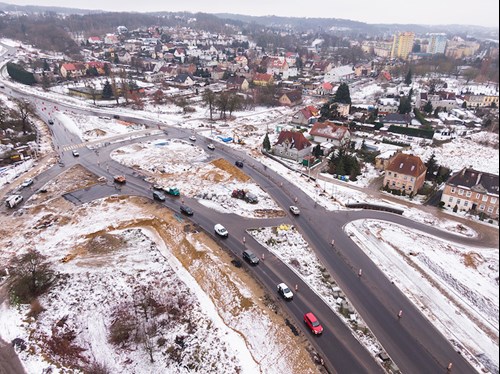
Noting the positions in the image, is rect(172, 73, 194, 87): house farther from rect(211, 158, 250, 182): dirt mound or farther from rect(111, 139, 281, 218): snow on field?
rect(211, 158, 250, 182): dirt mound

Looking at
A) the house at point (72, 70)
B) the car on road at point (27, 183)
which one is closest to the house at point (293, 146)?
the car on road at point (27, 183)

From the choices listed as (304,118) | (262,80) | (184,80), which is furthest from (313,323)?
(262,80)

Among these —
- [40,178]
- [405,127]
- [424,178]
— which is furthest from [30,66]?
[424,178]

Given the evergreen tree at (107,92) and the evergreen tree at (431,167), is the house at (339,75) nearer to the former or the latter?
the evergreen tree at (107,92)

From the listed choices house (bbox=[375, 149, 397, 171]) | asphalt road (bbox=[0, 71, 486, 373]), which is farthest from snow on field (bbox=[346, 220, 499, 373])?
house (bbox=[375, 149, 397, 171])

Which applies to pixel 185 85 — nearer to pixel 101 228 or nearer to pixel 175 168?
pixel 175 168
